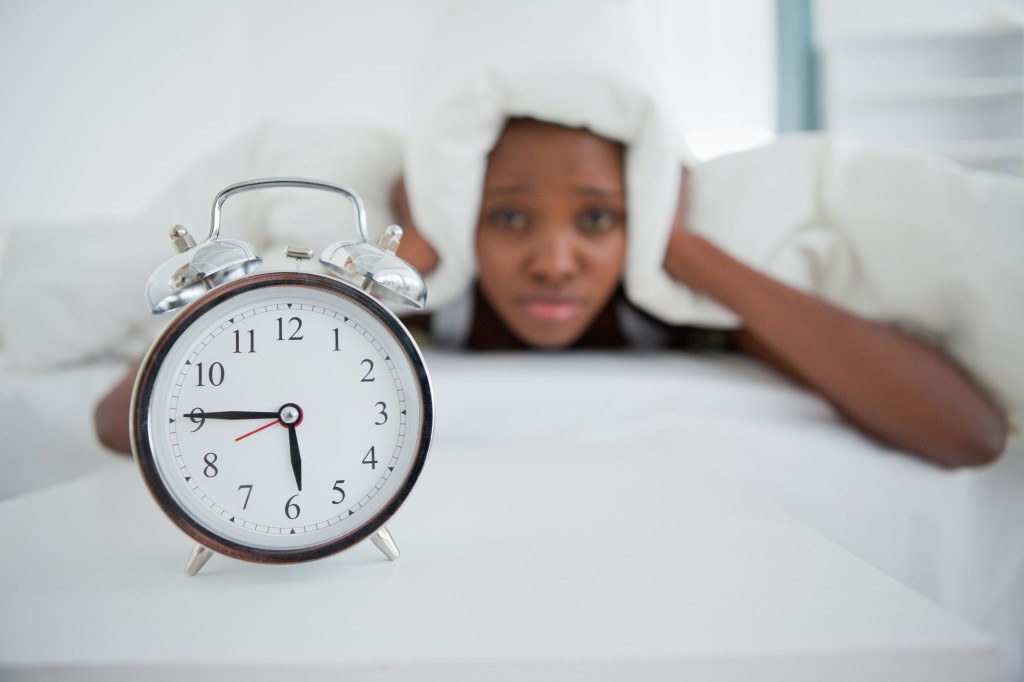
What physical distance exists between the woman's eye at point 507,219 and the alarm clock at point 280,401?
621mm

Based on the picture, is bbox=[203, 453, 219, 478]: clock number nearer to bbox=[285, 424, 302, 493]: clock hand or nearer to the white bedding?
bbox=[285, 424, 302, 493]: clock hand

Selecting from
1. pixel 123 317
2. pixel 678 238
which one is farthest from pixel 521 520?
pixel 123 317

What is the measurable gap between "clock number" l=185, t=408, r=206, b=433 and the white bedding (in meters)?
0.33

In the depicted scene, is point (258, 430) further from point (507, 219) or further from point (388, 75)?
point (388, 75)

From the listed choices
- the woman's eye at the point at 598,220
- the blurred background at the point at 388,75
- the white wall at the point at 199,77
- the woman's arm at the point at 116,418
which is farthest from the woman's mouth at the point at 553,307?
the blurred background at the point at 388,75

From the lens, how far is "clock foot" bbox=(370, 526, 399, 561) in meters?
0.40

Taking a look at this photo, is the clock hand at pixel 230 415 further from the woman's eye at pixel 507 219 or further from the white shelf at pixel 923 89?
the white shelf at pixel 923 89

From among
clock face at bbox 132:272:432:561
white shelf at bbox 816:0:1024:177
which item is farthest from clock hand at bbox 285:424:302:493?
white shelf at bbox 816:0:1024:177

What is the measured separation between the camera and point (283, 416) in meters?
0.41

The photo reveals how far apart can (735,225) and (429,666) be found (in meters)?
0.95

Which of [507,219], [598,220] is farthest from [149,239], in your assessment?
[598,220]

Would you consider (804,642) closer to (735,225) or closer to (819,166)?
(735,225)

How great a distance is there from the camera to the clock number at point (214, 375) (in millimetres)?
408

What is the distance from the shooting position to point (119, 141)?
217cm
